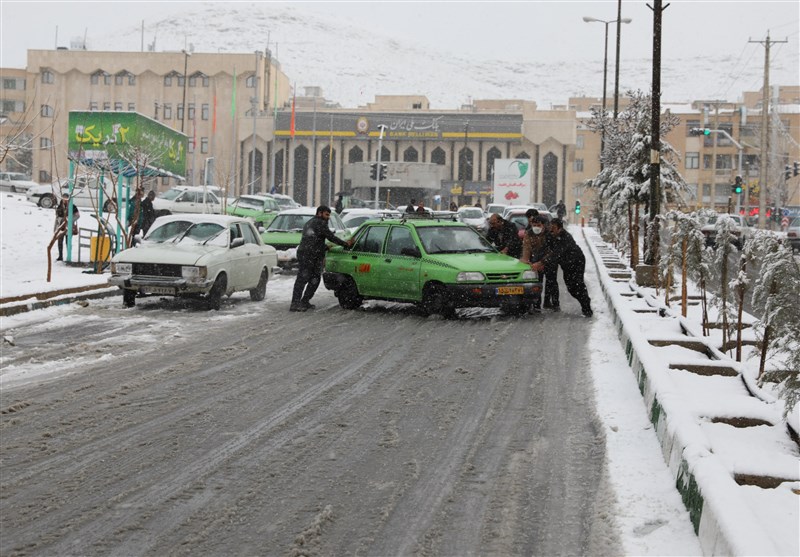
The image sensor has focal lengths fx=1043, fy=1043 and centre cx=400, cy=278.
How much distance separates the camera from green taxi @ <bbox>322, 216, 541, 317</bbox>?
1588 cm

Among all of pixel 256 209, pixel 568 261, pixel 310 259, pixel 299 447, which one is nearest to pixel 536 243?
pixel 568 261

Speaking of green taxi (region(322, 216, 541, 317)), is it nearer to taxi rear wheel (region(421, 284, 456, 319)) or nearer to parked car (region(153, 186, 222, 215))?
taxi rear wheel (region(421, 284, 456, 319))

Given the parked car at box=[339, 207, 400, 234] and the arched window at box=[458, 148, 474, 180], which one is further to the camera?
the arched window at box=[458, 148, 474, 180]

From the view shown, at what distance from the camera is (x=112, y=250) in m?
23.5

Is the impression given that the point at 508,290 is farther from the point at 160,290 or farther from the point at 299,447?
the point at 299,447

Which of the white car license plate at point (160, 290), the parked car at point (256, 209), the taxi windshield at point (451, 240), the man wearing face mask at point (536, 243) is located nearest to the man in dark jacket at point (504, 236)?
the man wearing face mask at point (536, 243)

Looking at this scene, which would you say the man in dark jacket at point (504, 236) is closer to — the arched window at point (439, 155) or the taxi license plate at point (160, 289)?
the taxi license plate at point (160, 289)

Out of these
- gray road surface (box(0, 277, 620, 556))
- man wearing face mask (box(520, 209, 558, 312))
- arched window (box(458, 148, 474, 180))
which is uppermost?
arched window (box(458, 148, 474, 180))

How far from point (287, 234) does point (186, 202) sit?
1838cm

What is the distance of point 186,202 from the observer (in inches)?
1718

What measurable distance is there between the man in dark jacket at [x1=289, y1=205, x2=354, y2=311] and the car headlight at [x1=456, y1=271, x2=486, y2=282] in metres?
2.52

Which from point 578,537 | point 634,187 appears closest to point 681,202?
point 634,187

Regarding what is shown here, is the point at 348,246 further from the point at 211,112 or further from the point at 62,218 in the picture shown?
the point at 211,112

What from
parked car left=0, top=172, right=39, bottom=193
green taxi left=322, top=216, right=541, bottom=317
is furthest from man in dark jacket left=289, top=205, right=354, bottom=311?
parked car left=0, top=172, right=39, bottom=193
